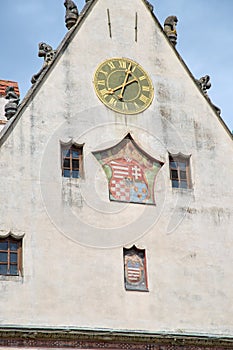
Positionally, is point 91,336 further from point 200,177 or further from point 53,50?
point 53,50

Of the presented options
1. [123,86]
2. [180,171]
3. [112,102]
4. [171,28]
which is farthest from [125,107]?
[171,28]

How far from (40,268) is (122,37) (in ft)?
22.2

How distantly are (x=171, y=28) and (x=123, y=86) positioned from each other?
2.53m

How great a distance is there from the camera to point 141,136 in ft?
76.4

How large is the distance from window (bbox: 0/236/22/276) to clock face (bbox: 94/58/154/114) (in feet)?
14.6

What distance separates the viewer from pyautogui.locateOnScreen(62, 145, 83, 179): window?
2231 centimetres

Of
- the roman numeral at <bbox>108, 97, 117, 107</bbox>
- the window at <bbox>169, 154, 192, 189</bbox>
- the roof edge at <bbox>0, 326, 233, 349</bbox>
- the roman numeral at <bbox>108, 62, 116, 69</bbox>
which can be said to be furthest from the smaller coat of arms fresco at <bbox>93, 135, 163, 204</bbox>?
the roof edge at <bbox>0, 326, 233, 349</bbox>

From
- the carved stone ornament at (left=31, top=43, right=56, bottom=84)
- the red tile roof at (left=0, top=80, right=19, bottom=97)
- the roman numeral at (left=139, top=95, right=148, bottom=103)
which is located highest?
the red tile roof at (left=0, top=80, right=19, bottom=97)

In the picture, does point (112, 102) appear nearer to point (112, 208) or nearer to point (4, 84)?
point (112, 208)

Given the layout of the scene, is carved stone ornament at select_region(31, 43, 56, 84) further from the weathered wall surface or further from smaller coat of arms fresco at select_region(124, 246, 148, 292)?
smaller coat of arms fresco at select_region(124, 246, 148, 292)

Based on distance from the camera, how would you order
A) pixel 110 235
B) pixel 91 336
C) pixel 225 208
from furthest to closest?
1. pixel 225 208
2. pixel 110 235
3. pixel 91 336

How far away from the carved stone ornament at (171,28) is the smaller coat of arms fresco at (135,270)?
6.02 m

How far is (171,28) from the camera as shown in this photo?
82.3 ft

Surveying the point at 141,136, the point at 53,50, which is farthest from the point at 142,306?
the point at 53,50
